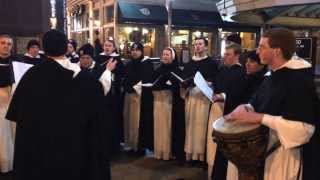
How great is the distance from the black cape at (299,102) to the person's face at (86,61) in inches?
146

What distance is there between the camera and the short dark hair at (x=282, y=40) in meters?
2.92

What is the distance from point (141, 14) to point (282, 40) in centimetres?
1519

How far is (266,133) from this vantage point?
9.85ft

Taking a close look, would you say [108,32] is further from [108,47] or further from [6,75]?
[6,75]

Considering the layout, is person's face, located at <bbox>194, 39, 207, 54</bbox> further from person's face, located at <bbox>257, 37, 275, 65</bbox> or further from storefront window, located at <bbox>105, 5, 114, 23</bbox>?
storefront window, located at <bbox>105, 5, 114, 23</bbox>

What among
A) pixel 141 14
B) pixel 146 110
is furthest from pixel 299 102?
pixel 141 14

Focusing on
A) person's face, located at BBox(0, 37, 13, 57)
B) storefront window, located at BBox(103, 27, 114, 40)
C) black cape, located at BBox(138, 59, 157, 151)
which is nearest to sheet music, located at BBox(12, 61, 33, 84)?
person's face, located at BBox(0, 37, 13, 57)

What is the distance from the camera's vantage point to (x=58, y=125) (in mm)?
3113

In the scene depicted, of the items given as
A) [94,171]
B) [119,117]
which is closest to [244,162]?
[94,171]

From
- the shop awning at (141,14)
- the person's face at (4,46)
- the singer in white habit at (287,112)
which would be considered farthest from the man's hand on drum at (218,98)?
the shop awning at (141,14)

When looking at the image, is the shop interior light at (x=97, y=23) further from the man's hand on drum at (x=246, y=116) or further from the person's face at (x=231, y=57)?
the man's hand on drum at (x=246, y=116)

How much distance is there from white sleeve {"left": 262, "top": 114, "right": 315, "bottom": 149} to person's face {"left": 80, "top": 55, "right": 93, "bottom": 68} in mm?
3853

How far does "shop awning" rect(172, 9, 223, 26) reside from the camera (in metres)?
18.4

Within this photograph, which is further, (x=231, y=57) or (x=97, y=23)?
(x=97, y=23)
